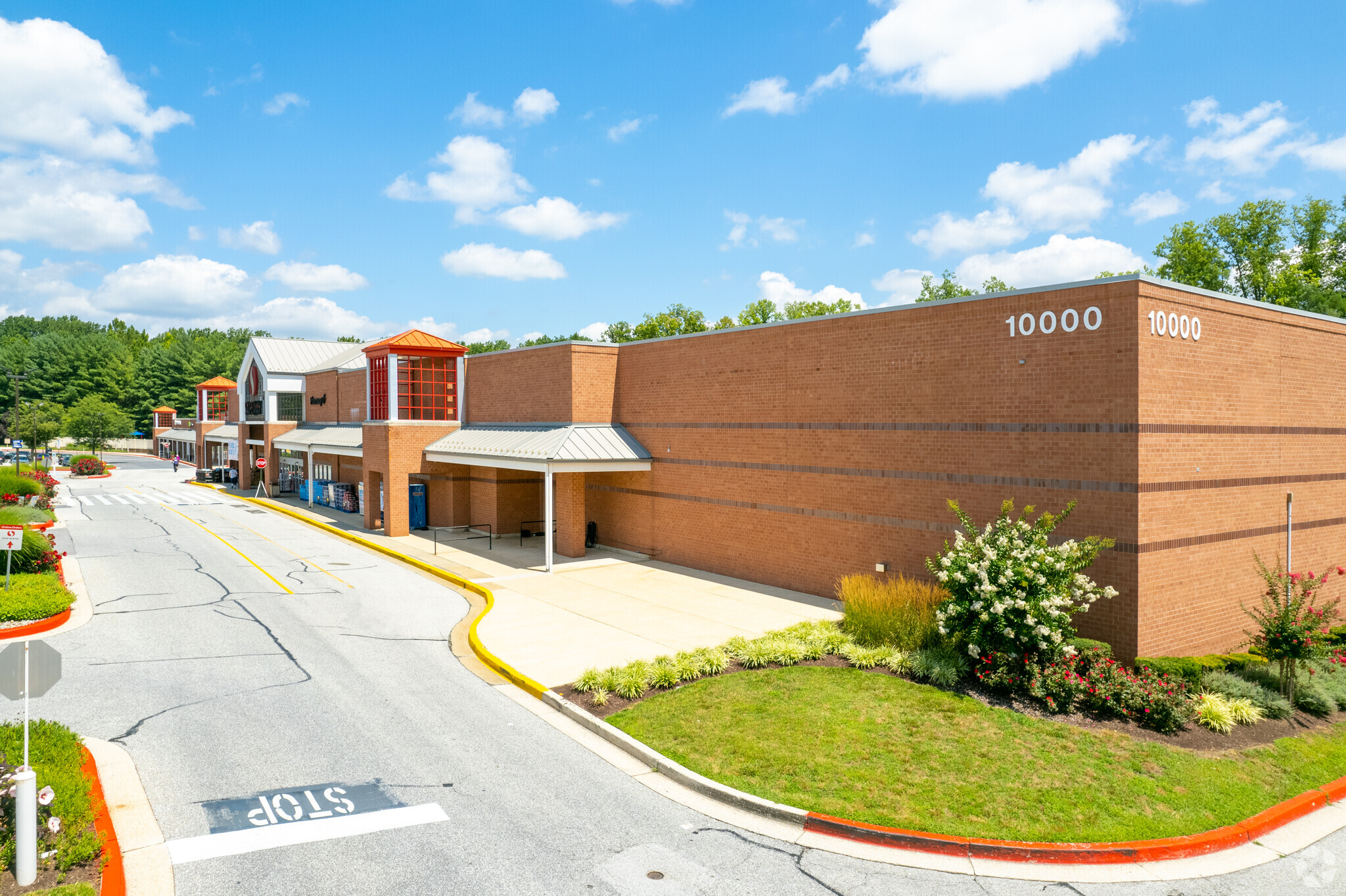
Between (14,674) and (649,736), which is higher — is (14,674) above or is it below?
above

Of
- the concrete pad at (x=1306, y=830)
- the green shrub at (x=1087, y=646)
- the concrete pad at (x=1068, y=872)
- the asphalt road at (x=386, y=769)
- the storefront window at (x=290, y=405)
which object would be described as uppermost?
the storefront window at (x=290, y=405)

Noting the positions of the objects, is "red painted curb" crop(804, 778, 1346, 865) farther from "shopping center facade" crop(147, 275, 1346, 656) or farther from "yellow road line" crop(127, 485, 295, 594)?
"yellow road line" crop(127, 485, 295, 594)

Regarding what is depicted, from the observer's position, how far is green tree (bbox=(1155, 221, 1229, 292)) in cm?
4600

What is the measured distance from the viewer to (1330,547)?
17.3 m

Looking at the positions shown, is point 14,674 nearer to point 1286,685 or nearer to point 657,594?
point 657,594

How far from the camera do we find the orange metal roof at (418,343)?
1168 inches

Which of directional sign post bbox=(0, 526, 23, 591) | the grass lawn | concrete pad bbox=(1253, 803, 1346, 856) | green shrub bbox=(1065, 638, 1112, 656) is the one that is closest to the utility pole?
directional sign post bbox=(0, 526, 23, 591)

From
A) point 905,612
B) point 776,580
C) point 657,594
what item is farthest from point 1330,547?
point 657,594

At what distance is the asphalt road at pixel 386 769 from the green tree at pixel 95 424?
76928 mm

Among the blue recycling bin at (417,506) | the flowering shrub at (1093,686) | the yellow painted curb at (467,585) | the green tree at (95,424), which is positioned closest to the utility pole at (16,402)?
the green tree at (95,424)

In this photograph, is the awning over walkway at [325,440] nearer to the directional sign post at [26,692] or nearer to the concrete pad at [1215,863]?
the directional sign post at [26,692]

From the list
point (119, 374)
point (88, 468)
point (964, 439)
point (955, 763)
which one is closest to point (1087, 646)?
point (955, 763)

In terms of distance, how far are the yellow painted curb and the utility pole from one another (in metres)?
12.7

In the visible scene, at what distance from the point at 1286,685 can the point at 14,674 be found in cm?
1633
